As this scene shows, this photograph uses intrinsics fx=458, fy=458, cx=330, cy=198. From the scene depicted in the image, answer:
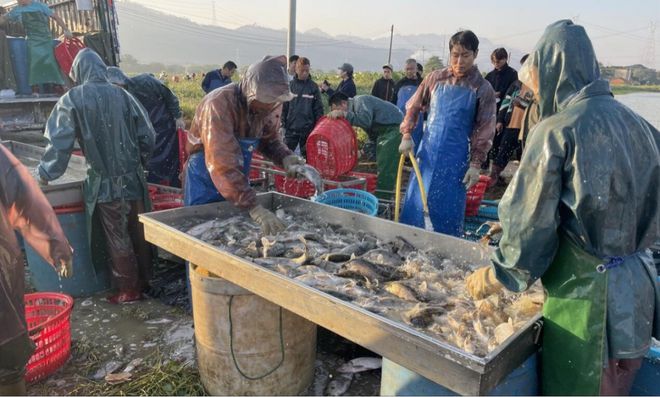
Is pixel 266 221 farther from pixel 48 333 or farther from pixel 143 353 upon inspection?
pixel 48 333

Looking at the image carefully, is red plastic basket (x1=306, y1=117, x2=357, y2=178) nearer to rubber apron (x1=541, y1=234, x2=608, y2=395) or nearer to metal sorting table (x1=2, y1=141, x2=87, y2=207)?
metal sorting table (x1=2, y1=141, x2=87, y2=207)

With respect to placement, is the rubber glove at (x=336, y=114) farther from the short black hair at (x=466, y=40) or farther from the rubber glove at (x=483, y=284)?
the rubber glove at (x=483, y=284)

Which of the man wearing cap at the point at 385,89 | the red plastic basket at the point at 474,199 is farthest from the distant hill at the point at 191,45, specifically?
the red plastic basket at the point at 474,199

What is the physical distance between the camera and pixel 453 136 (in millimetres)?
4320

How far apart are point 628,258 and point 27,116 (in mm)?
9674

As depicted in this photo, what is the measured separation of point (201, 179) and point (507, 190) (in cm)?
258

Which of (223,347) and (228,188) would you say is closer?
(223,347)

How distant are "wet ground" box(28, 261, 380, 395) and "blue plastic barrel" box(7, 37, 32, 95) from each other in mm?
5895

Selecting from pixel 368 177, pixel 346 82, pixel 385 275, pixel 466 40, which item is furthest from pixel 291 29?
pixel 385 275

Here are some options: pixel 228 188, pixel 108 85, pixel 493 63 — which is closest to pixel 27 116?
pixel 108 85

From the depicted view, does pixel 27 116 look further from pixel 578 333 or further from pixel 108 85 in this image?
pixel 578 333

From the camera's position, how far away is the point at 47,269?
4441 millimetres

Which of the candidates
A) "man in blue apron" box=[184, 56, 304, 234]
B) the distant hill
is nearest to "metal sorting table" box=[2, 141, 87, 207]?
"man in blue apron" box=[184, 56, 304, 234]

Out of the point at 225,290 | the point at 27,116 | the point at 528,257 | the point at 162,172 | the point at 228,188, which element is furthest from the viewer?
the point at 27,116
